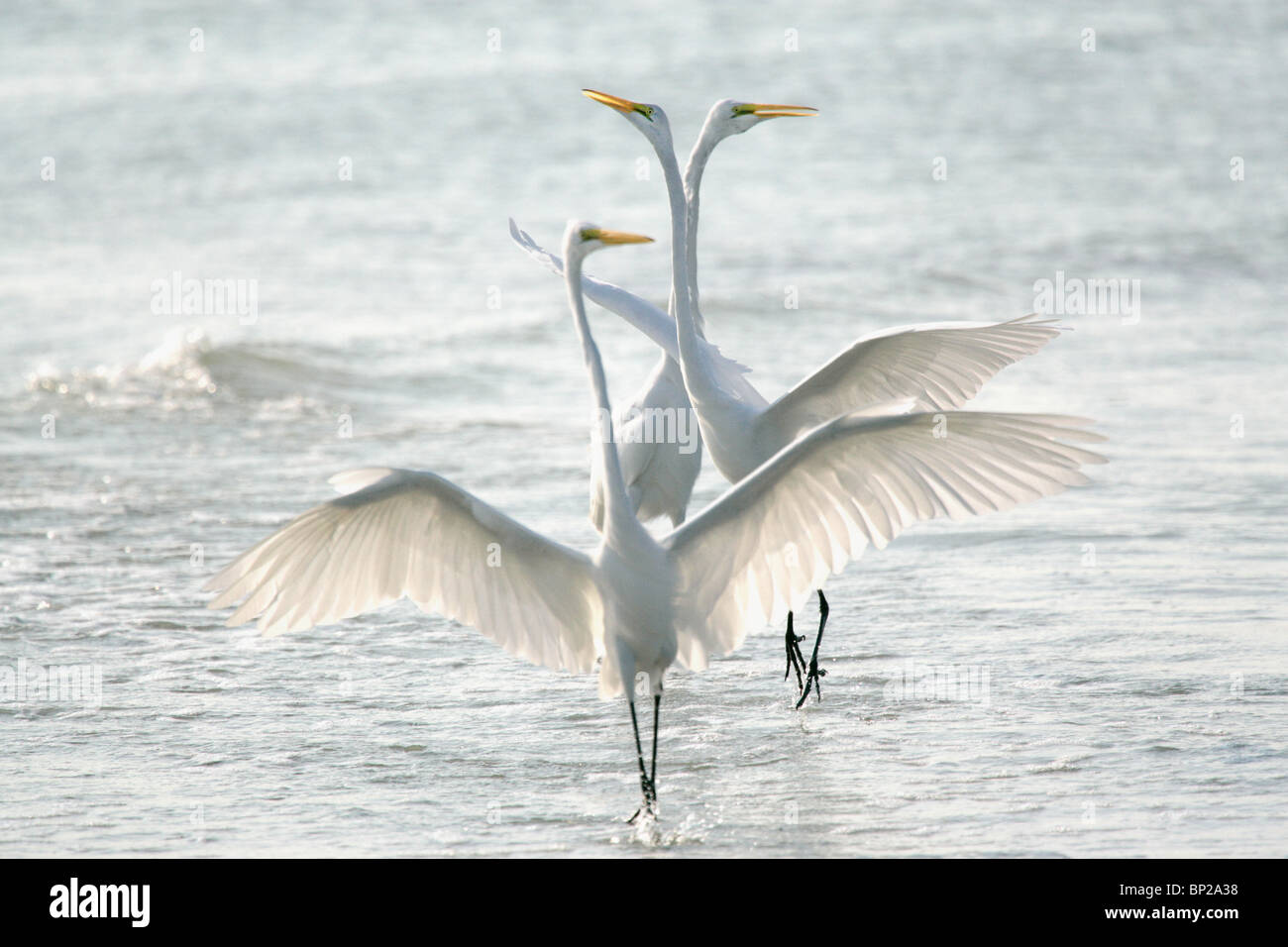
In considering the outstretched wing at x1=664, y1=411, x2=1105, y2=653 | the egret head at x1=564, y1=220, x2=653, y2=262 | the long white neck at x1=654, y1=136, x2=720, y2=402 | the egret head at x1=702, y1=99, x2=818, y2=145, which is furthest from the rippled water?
the egret head at x1=702, y1=99, x2=818, y2=145

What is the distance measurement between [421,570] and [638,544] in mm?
718

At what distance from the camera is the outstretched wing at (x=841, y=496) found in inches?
165

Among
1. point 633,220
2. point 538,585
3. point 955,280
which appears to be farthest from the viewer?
point 633,220

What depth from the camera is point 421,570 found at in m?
4.69

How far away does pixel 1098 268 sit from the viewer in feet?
45.0

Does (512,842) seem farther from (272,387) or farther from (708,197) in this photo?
(708,197)

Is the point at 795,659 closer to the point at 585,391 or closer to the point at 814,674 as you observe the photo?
the point at 814,674

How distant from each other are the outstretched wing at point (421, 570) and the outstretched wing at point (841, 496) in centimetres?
37

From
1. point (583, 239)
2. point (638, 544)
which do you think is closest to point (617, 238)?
point (583, 239)

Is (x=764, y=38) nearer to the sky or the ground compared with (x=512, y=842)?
nearer to the sky

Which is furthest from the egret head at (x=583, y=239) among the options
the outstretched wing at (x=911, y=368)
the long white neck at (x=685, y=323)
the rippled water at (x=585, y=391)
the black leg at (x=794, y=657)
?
the black leg at (x=794, y=657)

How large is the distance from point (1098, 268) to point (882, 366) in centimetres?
878
